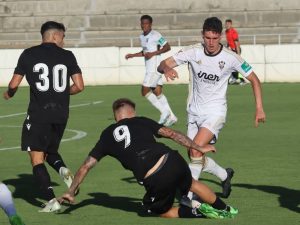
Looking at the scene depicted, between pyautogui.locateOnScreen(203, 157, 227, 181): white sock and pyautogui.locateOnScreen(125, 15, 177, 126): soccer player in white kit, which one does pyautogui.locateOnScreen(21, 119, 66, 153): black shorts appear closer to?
pyautogui.locateOnScreen(203, 157, 227, 181): white sock

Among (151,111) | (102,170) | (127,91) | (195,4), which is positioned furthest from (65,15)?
(102,170)

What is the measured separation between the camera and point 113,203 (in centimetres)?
1153

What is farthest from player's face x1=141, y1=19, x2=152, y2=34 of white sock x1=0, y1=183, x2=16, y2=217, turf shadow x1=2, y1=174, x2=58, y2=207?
white sock x1=0, y1=183, x2=16, y2=217

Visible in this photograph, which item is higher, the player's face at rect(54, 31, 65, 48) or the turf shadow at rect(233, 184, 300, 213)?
the player's face at rect(54, 31, 65, 48)

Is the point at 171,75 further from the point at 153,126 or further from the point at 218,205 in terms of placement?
the point at 218,205

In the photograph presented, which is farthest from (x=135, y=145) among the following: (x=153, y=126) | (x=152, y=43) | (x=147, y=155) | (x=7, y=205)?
(x=152, y=43)

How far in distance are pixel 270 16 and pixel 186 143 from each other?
110ft

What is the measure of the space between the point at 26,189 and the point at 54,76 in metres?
2.24

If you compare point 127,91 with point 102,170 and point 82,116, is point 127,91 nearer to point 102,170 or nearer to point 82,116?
point 82,116

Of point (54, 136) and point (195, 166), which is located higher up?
point (54, 136)

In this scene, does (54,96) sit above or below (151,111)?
above

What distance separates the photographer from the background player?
32.1 feet

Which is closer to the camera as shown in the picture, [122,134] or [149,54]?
[122,134]

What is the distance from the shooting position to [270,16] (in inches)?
1682
